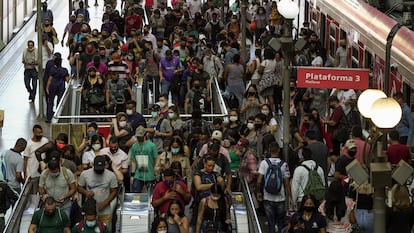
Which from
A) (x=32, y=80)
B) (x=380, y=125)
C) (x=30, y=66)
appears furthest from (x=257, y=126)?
(x=32, y=80)

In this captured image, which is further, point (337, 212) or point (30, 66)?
point (30, 66)

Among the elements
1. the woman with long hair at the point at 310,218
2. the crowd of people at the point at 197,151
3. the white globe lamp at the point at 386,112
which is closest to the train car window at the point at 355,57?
the crowd of people at the point at 197,151

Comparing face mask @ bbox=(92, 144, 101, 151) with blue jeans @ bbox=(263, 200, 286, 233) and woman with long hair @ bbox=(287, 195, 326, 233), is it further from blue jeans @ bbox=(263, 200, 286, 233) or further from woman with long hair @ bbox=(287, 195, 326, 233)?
woman with long hair @ bbox=(287, 195, 326, 233)

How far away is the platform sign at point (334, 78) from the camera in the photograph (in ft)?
68.2

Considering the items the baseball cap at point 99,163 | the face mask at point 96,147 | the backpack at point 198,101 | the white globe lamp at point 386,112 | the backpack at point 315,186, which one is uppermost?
the backpack at point 198,101

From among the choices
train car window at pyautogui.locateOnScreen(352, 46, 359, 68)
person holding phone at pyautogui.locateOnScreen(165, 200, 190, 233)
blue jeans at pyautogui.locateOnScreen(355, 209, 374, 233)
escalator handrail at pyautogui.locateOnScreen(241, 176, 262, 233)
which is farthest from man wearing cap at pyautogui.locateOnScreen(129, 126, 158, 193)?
train car window at pyautogui.locateOnScreen(352, 46, 359, 68)

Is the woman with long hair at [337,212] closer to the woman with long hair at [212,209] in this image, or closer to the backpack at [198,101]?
the woman with long hair at [212,209]

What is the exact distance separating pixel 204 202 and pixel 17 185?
365cm

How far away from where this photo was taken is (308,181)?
17531 millimetres

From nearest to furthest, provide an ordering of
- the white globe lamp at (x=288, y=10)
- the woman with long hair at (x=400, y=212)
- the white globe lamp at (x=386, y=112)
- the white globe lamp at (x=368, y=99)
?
the white globe lamp at (x=386, y=112), the white globe lamp at (x=368, y=99), the woman with long hair at (x=400, y=212), the white globe lamp at (x=288, y=10)

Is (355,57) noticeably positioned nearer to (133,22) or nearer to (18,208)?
(133,22)

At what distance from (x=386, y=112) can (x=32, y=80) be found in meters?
19.6

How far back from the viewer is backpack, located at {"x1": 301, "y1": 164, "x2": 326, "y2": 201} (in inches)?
686

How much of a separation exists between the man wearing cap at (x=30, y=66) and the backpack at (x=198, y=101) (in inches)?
219
